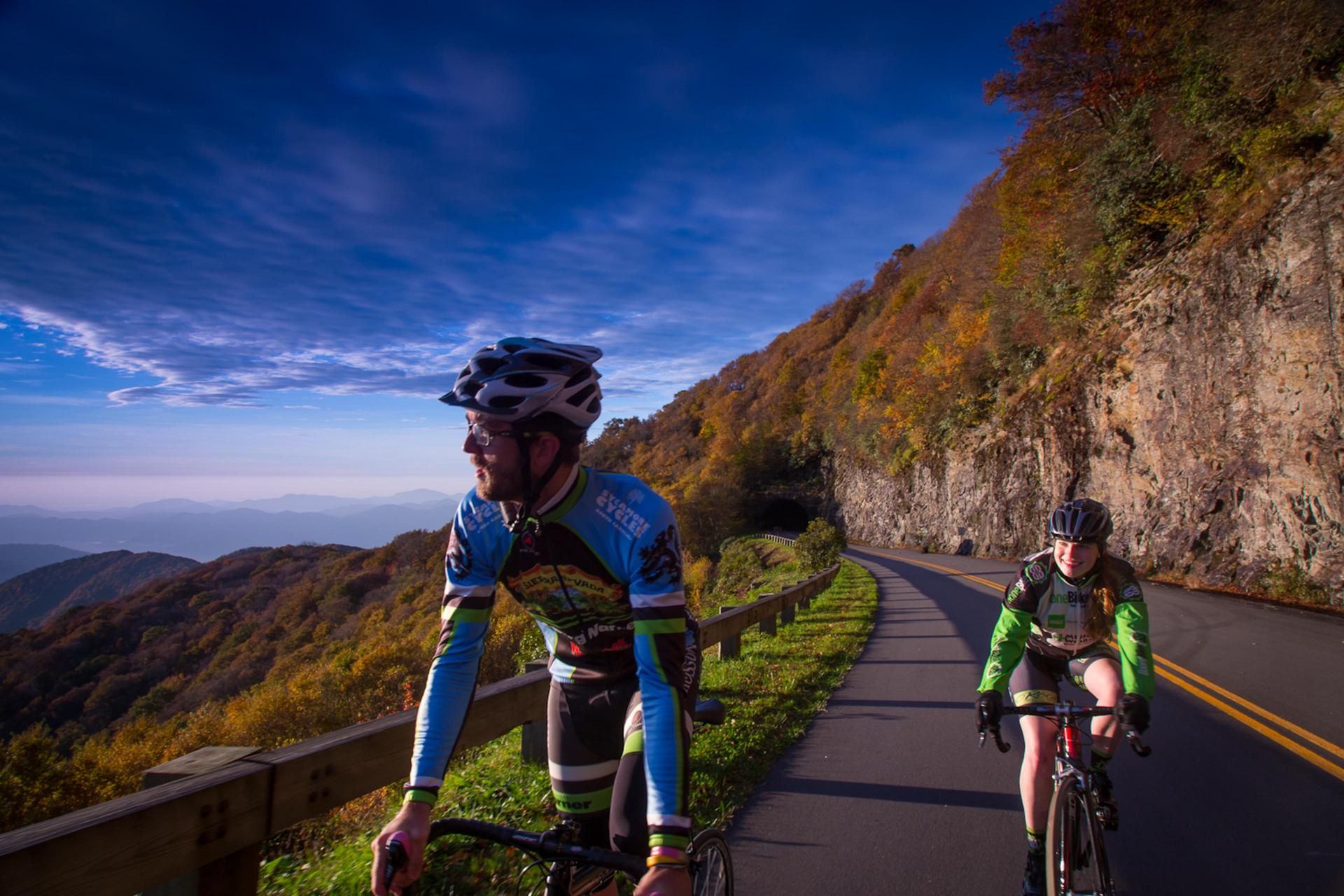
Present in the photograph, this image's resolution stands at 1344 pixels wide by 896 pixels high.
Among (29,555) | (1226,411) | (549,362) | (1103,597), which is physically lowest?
(29,555)

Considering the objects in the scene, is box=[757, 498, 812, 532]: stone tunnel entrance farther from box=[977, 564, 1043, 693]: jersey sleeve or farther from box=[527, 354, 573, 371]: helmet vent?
box=[527, 354, 573, 371]: helmet vent

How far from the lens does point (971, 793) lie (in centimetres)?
440

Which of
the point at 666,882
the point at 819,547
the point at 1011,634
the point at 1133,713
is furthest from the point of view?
the point at 819,547

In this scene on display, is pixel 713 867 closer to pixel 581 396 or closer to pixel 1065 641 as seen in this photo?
pixel 581 396

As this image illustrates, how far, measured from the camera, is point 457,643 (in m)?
2.14

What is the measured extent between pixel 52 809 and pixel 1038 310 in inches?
1258

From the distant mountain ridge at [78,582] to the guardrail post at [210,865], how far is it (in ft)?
288

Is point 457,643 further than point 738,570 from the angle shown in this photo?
No

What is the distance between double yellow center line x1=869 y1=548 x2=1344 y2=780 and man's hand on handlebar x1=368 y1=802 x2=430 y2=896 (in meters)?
5.96

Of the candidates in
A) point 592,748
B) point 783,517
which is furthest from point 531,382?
point 783,517

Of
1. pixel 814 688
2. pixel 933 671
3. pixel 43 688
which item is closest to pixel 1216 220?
pixel 933 671

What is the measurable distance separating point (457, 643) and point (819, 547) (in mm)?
20241

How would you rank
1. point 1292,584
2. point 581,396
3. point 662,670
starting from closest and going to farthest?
1. point 662,670
2. point 581,396
3. point 1292,584

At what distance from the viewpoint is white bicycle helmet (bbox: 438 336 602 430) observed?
205 cm
